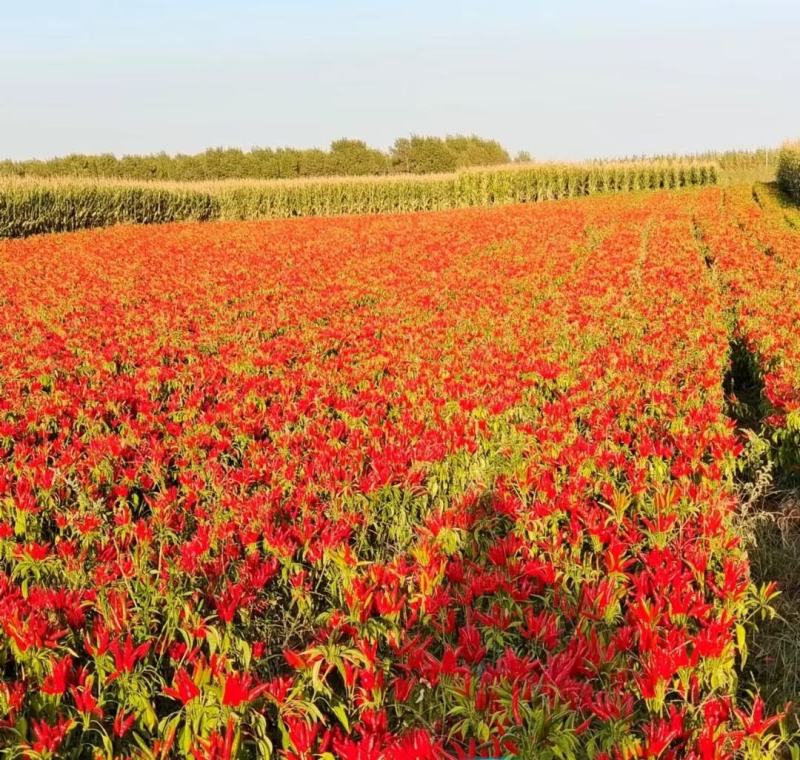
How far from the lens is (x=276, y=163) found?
62688mm

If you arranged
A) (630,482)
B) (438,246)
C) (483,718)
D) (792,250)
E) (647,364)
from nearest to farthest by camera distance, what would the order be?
(483,718), (630,482), (647,364), (792,250), (438,246)

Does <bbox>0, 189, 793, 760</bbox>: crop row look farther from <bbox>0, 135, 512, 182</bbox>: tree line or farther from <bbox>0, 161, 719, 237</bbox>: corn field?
<bbox>0, 135, 512, 182</bbox>: tree line

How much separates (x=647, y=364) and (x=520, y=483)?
8.50 ft

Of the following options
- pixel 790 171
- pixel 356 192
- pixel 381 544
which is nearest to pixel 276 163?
pixel 356 192

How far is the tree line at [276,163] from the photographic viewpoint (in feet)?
187

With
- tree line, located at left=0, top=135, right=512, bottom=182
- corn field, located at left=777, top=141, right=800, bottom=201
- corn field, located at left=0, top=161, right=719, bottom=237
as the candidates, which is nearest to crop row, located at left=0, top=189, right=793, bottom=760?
corn field, located at left=0, top=161, right=719, bottom=237

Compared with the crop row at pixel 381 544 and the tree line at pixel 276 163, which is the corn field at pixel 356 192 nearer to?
the tree line at pixel 276 163

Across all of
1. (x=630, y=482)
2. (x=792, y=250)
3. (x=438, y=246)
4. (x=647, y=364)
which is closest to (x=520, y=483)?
(x=630, y=482)

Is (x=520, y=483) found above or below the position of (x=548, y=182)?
below

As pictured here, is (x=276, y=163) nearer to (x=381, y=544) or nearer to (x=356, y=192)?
(x=356, y=192)

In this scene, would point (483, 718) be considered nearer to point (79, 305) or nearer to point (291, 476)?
point (291, 476)

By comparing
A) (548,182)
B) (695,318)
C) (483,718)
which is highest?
(548,182)

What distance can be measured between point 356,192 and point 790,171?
2025cm

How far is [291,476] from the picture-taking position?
12.4 ft
